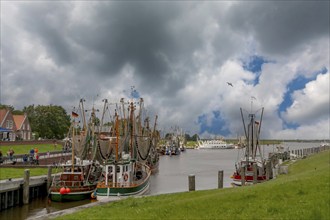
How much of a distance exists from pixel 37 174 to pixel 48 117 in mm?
93217

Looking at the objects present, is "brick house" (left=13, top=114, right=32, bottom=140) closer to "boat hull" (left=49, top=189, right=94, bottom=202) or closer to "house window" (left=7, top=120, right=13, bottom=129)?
"house window" (left=7, top=120, right=13, bottom=129)

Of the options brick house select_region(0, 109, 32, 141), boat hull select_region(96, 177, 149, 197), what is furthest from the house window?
boat hull select_region(96, 177, 149, 197)

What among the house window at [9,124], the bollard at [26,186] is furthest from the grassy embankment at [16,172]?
the house window at [9,124]

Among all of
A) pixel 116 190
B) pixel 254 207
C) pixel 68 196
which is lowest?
pixel 68 196

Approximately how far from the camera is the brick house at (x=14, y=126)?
354 feet

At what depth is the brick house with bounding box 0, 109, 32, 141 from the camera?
108 meters

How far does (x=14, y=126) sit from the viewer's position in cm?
11738

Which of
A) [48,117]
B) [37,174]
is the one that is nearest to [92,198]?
[37,174]

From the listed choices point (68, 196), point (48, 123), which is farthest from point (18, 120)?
point (68, 196)

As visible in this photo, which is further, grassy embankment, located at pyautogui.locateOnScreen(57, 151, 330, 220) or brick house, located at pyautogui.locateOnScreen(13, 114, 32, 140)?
brick house, located at pyautogui.locateOnScreen(13, 114, 32, 140)

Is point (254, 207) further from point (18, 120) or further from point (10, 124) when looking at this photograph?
point (18, 120)

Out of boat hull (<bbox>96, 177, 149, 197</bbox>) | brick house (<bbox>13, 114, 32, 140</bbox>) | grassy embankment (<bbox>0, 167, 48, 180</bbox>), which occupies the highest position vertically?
brick house (<bbox>13, 114, 32, 140</bbox>)

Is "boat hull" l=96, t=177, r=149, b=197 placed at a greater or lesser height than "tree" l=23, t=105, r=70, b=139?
lesser

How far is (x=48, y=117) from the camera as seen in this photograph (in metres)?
138
